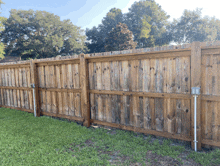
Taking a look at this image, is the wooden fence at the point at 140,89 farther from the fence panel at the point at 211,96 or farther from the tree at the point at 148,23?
the tree at the point at 148,23

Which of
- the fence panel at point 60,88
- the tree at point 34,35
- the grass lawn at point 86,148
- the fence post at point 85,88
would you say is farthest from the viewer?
the tree at point 34,35

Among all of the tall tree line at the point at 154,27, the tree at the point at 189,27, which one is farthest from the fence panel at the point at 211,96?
the tree at the point at 189,27

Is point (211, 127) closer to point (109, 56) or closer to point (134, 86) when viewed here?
point (134, 86)

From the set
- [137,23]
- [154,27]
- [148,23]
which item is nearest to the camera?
[154,27]

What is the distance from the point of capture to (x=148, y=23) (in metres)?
33.7

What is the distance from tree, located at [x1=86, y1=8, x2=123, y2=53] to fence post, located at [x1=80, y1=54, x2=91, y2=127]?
99.0 feet

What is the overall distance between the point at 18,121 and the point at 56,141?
2.26 metres

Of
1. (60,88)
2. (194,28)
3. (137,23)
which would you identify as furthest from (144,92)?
(137,23)

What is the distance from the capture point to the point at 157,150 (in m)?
3.03

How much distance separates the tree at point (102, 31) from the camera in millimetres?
34375

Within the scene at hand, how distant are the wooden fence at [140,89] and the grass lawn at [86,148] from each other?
0.29 metres

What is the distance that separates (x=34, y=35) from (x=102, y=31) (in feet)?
44.9

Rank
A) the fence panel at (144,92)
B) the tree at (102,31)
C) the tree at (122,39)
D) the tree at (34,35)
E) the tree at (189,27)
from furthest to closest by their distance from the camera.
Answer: the tree at (102,31)
the tree at (189,27)
the tree at (34,35)
the tree at (122,39)
the fence panel at (144,92)

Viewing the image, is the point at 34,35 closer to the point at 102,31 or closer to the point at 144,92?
the point at 102,31
